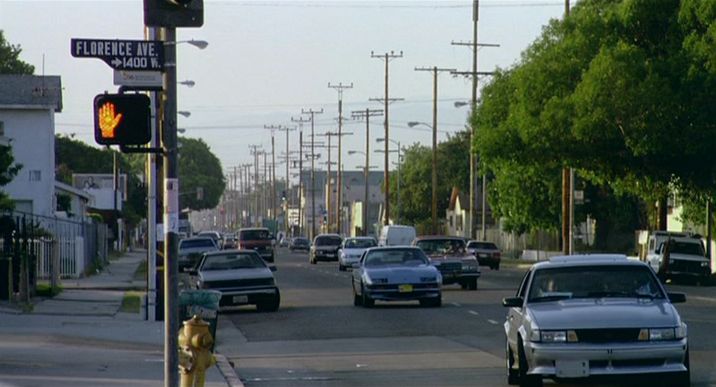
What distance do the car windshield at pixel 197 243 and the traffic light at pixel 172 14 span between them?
49.8 meters

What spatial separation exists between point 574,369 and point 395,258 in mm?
19988

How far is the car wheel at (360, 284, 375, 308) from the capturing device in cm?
3456

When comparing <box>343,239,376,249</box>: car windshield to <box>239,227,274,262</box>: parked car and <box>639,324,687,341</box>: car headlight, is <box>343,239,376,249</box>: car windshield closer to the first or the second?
<box>239,227,274,262</box>: parked car

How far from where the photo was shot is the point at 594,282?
17.1 metres

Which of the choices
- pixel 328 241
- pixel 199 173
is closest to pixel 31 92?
pixel 328 241

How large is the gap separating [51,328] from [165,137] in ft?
51.4

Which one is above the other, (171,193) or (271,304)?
(171,193)

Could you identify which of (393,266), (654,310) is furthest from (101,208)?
(654,310)

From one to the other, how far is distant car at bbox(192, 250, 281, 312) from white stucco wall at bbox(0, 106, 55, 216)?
105 feet

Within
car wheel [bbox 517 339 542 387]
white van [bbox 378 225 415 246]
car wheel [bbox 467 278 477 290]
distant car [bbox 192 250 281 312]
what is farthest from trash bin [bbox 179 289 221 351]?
white van [bbox 378 225 415 246]

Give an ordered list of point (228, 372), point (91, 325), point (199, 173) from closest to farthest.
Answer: point (228, 372) → point (91, 325) → point (199, 173)

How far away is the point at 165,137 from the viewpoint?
42.2 ft

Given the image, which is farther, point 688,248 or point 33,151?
point 33,151

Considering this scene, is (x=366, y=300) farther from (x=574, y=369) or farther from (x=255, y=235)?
(x=255, y=235)
